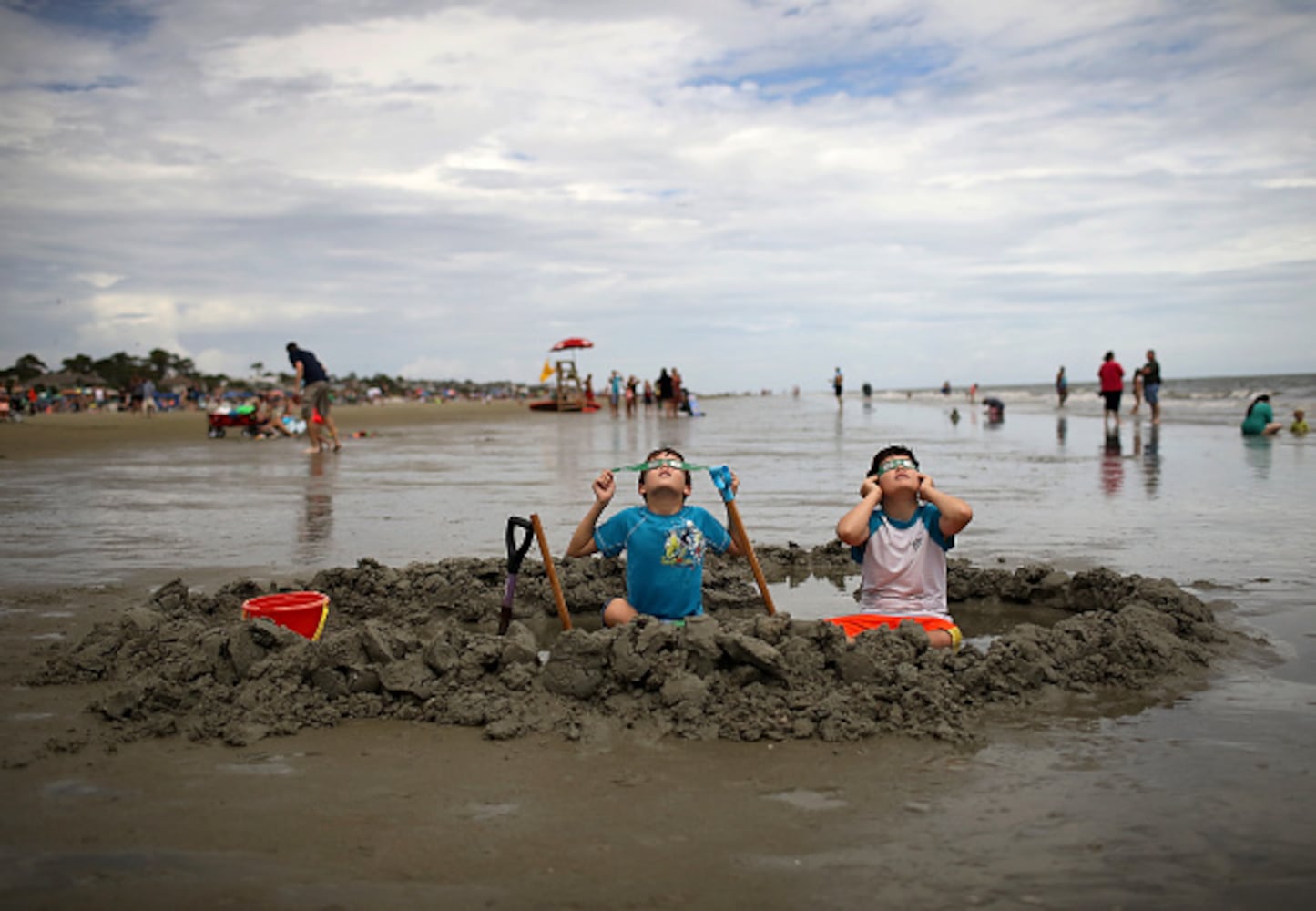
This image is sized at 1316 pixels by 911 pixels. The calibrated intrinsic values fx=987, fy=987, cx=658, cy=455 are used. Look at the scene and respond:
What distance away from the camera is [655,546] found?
5113 millimetres

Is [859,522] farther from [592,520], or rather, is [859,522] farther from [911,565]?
[592,520]

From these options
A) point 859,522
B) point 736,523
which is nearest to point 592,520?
point 736,523

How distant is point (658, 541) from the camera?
202 inches

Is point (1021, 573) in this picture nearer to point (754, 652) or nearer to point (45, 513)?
point (754, 652)

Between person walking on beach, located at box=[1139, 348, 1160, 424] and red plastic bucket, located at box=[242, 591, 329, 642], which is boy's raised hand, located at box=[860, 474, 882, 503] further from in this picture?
person walking on beach, located at box=[1139, 348, 1160, 424]

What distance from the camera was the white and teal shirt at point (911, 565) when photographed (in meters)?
5.17

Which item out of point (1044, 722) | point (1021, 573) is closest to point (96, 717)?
point (1044, 722)

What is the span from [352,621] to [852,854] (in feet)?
13.2

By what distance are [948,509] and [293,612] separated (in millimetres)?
3400

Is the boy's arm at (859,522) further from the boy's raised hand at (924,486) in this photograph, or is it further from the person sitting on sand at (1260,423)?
the person sitting on sand at (1260,423)

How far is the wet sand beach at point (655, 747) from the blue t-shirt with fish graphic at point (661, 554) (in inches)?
30.5

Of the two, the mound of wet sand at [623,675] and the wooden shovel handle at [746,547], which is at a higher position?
the wooden shovel handle at [746,547]

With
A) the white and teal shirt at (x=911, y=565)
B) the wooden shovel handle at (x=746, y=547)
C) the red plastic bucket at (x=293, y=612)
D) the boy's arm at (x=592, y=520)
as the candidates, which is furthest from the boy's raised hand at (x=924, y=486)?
the red plastic bucket at (x=293, y=612)

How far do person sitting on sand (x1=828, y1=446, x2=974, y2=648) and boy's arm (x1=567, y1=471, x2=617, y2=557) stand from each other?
1.21 metres
